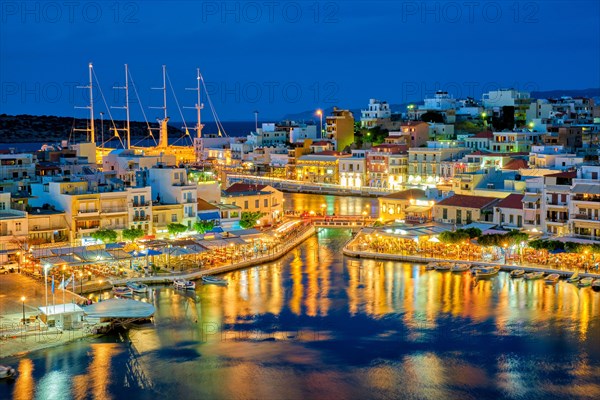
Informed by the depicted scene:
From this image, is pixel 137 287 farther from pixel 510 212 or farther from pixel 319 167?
pixel 319 167

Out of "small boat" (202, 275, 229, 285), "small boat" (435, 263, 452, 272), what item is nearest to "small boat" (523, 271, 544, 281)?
"small boat" (435, 263, 452, 272)

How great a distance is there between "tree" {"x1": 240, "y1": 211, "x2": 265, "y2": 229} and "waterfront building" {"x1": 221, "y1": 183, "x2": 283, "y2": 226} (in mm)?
574

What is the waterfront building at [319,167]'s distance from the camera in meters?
40.2

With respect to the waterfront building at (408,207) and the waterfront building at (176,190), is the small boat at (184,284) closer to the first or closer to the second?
the waterfront building at (176,190)

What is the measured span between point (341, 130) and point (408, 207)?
20.3m

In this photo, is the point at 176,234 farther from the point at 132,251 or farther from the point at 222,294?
the point at 222,294

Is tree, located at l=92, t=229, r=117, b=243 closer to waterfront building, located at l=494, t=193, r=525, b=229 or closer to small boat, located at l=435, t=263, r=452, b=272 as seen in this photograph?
small boat, located at l=435, t=263, r=452, b=272

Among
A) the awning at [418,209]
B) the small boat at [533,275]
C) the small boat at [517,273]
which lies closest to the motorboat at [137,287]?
the small boat at [517,273]

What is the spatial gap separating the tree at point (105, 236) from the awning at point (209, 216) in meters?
2.83

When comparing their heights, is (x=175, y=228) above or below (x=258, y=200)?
below

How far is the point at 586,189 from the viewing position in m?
20.9

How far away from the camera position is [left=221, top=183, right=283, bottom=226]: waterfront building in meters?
25.3

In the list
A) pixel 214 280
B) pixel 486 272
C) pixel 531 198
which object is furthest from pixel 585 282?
pixel 214 280

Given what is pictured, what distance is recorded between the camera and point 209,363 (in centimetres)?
1348
